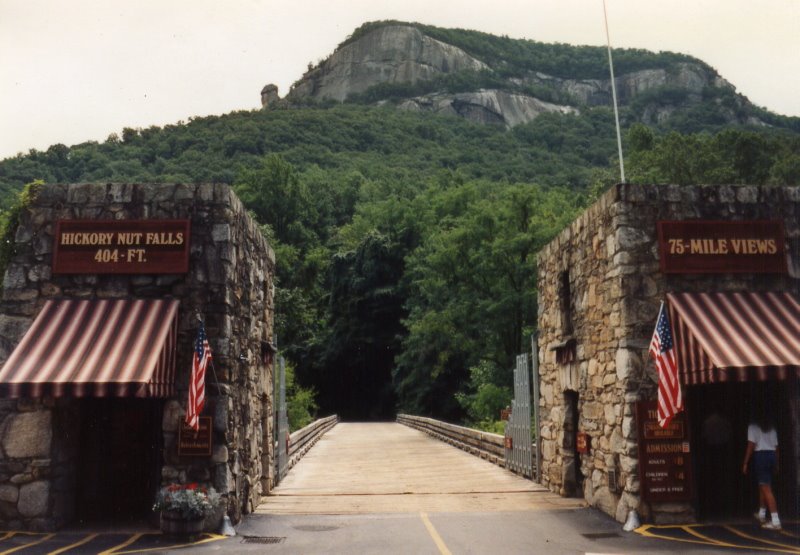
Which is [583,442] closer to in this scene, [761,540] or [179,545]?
[761,540]

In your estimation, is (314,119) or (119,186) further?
(314,119)

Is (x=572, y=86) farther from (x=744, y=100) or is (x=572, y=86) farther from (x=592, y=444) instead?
(x=592, y=444)

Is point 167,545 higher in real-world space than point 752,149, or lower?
lower

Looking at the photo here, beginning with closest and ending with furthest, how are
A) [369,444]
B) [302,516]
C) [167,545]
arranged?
[167,545]
[302,516]
[369,444]

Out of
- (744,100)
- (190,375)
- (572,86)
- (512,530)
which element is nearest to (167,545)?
→ (190,375)

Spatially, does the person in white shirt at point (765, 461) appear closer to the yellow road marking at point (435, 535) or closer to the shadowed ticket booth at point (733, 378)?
the shadowed ticket booth at point (733, 378)

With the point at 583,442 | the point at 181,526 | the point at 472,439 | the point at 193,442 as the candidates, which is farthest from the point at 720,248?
the point at 472,439

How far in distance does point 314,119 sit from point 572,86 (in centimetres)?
6735

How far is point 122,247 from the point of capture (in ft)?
37.3

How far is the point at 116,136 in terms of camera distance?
7381cm

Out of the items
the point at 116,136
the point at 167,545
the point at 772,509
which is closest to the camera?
the point at 167,545

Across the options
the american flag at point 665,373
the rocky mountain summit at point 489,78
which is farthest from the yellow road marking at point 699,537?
the rocky mountain summit at point 489,78

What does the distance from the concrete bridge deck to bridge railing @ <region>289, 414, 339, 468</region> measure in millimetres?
305

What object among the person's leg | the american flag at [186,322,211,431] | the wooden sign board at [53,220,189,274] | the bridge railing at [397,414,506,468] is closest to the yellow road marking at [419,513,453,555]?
the american flag at [186,322,211,431]
